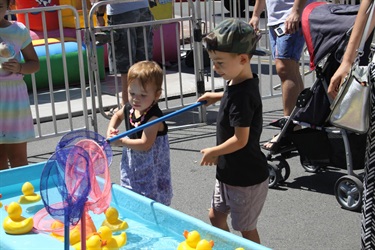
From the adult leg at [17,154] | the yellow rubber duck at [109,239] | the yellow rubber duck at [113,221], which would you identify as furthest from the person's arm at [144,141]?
the adult leg at [17,154]

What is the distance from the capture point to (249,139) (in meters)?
3.61

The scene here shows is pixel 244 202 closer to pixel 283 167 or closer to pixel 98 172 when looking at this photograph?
pixel 98 172

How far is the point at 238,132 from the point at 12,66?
1909mm

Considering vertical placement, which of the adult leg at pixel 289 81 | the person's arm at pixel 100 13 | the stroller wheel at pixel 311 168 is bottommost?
the stroller wheel at pixel 311 168

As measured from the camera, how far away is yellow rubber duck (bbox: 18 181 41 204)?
4375 mm

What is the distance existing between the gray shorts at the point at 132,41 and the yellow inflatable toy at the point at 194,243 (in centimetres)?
409

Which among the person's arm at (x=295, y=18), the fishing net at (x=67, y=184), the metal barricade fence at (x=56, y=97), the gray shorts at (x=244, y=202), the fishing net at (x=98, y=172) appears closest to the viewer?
the fishing net at (x=67, y=184)

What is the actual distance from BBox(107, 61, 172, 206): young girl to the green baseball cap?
0.51 meters

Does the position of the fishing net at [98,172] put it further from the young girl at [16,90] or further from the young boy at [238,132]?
the young girl at [16,90]

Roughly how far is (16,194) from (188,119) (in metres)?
3.35

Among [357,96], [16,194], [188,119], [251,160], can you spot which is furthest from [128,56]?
[357,96]

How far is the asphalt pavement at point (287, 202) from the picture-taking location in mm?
4445

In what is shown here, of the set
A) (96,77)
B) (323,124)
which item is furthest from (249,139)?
(96,77)

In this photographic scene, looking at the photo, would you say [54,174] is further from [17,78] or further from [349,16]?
[349,16]
